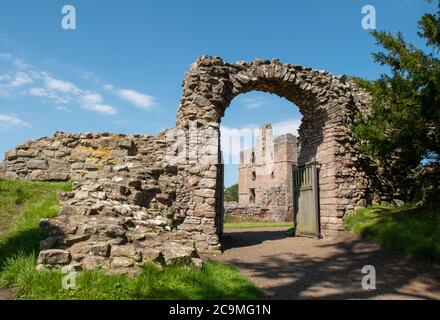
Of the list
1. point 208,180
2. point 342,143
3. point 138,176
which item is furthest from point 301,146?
point 138,176

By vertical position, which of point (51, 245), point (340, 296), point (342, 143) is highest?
point (342, 143)

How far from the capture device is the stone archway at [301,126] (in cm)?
956

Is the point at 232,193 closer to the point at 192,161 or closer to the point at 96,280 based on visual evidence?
the point at 192,161

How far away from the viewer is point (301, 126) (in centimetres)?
1317

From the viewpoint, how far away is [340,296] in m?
5.39

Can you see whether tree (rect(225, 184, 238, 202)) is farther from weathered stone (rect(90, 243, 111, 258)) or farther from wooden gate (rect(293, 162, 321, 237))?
weathered stone (rect(90, 243, 111, 258))

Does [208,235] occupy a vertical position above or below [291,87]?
below

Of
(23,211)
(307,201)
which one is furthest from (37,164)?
(307,201)

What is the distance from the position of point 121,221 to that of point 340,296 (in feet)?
13.1

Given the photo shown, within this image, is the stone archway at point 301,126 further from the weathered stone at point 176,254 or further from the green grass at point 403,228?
the weathered stone at point 176,254

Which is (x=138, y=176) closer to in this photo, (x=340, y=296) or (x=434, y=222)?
(x=340, y=296)

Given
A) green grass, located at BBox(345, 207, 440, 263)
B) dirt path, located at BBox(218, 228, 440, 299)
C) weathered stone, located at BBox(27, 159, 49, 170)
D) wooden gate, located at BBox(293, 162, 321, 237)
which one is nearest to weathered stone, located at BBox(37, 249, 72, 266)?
dirt path, located at BBox(218, 228, 440, 299)

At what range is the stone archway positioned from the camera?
956 cm

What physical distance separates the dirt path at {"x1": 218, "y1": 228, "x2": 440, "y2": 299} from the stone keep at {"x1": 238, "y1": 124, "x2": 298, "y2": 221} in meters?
17.1
